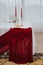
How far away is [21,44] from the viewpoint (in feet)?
8.61

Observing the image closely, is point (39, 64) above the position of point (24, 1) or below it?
below

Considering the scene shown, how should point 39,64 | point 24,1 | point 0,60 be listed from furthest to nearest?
point 24,1
point 0,60
point 39,64

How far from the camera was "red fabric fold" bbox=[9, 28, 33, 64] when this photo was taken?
8.61 feet

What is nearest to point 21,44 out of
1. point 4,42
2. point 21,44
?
point 21,44

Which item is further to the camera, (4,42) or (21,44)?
(4,42)

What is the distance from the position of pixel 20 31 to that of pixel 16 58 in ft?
1.38

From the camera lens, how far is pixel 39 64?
2.60 m

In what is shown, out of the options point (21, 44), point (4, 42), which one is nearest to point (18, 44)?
point (21, 44)

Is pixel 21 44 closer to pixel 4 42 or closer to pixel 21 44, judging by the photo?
pixel 21 44

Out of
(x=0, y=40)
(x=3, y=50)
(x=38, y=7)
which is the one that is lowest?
(x=3, y=50)

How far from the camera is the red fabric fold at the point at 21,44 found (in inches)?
103

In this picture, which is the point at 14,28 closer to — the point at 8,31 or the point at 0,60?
the point at 8,31

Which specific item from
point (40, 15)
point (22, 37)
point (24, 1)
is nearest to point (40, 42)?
point (40, 15)

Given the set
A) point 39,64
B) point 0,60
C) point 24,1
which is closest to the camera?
point 39,64
